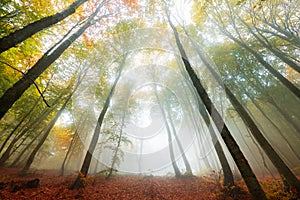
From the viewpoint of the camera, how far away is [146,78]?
541 inches

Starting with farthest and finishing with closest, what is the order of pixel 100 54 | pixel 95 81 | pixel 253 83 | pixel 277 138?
pixel 277 138, pixel 253 83, pixel 95 81, pixel 100 54

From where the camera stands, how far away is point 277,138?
66.7 ft

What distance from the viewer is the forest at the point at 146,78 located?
193 inches

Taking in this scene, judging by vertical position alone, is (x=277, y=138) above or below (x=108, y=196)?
above

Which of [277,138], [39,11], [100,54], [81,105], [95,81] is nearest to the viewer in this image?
[39,11]

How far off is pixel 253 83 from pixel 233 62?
3340 millimetres

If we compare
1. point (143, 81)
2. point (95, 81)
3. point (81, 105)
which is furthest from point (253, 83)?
point (81, 105)

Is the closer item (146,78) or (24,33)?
(24,33)

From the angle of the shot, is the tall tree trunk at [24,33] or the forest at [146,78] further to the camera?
the forest at [146,78]

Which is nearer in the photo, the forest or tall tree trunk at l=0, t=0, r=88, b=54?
tall tree trunk at l=0, t=0, r=88, b=54

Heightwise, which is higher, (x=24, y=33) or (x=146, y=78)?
(x=146, y=78)

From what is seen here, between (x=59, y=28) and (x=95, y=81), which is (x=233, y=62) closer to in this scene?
(x=95, y=81)

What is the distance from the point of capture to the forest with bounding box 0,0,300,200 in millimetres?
4910

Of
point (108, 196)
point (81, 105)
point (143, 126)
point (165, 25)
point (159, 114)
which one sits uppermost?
point (165, 25)
